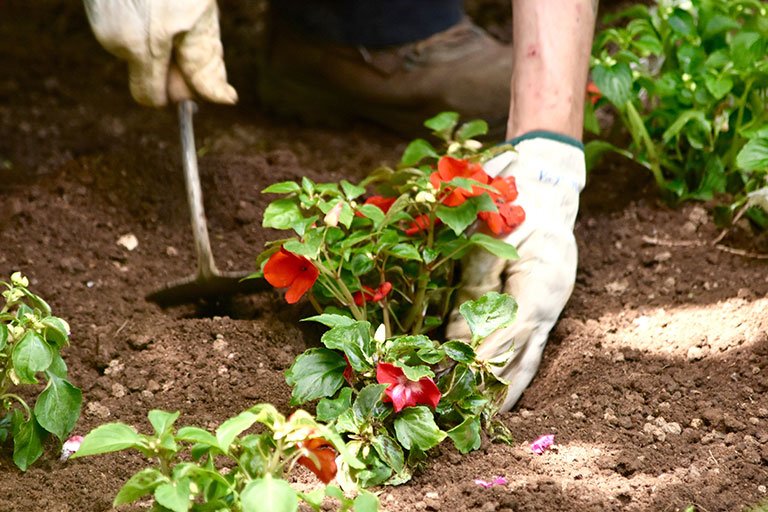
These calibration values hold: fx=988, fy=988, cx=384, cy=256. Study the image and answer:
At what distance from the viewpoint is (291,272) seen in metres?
1.58

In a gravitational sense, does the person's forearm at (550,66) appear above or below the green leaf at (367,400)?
above

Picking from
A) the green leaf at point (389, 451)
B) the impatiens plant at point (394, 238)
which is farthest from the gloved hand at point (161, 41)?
the green leaf at point (389, 451)

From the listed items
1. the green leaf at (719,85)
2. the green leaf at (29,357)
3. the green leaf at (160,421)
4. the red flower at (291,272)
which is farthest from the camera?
the green leaf at (719,85)

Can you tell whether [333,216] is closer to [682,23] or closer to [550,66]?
[550,66]

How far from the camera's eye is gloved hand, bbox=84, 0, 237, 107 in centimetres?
174

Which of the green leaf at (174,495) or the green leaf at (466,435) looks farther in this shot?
the green leaf at (466,435)

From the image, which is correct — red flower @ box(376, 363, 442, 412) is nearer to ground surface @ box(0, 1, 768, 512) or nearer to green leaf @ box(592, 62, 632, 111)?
ground surface @ box(0, 1, 768, 512)

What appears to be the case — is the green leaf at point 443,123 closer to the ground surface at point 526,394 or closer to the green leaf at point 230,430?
the ground surface at point 526,394

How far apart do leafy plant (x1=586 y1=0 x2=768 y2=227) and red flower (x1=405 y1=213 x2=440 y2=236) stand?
545 mm

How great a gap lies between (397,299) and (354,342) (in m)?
0.39

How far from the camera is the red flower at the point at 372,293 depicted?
163 cm

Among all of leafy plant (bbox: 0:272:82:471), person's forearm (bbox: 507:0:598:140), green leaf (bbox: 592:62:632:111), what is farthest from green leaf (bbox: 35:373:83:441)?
green leaf (bbox: 592:62:632:111)

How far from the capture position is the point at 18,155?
2568mm

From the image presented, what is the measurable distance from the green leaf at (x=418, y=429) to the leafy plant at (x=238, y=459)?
0.65 feet
